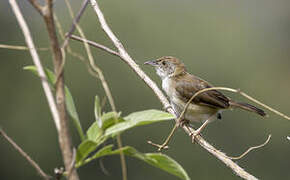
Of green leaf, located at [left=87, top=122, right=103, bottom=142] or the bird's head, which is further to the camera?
the bird's head

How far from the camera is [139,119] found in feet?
3.97

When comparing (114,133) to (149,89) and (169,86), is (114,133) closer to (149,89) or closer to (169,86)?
(169,86)

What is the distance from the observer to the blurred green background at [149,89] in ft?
118

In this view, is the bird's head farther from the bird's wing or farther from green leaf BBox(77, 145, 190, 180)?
green leaf BBox(77, 145, 190, 180)

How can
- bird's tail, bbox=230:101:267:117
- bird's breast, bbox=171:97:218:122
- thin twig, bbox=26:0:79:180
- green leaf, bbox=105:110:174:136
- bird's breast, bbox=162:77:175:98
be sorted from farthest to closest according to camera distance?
bird's breast, bbox=162:77:175:98 → bird's breast, bbox=171:97:218:122 → bird's tail, bbox=230:101:267:117 → green leaf, bbox=105:110:174:136 → thin twig, bbox=26:0:79:180

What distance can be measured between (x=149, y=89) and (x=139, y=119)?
32.4 metres

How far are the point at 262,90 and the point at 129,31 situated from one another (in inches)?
397

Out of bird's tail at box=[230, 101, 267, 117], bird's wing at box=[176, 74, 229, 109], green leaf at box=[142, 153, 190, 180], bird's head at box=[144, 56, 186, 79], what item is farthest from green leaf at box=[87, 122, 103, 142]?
bird's head at box=[144, 56, 186, 79]

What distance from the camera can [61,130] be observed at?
107 centimetres

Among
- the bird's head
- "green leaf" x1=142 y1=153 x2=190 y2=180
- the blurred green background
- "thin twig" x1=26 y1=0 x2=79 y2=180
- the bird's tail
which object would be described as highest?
"thin twig" x1=26 y1=0 x2=79 y2=180

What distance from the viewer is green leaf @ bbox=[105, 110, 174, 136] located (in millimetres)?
1199

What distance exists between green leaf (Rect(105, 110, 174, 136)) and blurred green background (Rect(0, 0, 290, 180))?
28.5 meters

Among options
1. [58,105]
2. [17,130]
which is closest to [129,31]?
[17,130]

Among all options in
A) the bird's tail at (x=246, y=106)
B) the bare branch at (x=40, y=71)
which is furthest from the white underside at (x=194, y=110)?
the bare branch at (x=40, y=71)
